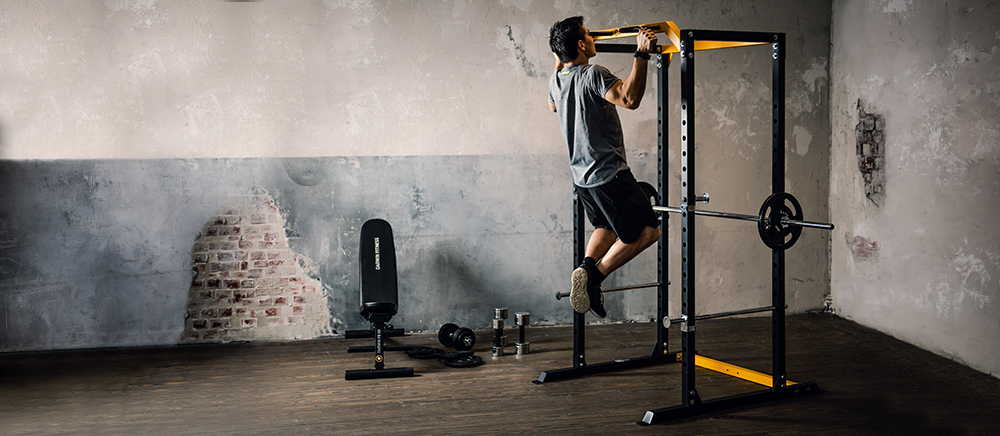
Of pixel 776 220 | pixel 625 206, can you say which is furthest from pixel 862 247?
pixel 625 206

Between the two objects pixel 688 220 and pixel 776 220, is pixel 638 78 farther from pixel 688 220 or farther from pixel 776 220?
pixel 776 220

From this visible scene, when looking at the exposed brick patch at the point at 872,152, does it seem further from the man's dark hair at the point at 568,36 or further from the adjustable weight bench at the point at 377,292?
the adjustable weight bench at the point at 377,292

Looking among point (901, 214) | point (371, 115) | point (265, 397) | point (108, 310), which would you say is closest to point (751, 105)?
point (901, 214)

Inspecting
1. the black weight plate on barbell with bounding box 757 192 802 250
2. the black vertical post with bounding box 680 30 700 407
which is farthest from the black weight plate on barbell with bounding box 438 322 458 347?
the black weight plate on barbell with bounding box 757 192 802 250

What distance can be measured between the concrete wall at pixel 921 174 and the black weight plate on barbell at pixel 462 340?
9.40ft

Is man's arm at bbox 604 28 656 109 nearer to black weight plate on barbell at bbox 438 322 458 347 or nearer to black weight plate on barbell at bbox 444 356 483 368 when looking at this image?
black weight plate on barbell at bbox 444 356 483 368

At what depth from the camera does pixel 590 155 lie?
134 inches

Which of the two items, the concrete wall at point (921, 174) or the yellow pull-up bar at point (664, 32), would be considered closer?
the yellow pull-up bar at point (664, 32)

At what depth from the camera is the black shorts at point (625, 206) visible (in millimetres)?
3377

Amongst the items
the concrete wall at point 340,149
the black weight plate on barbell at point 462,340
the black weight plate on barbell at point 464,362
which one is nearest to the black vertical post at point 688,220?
the black weight plate on barbell at point 464,362

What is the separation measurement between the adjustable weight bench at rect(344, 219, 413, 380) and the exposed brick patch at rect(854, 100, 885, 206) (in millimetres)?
3361

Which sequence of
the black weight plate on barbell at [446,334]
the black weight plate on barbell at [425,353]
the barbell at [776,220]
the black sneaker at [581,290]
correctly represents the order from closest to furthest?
1. the barbell at [776,220]
2. the black sneaker at [581,290]
3. the black weight plate on barbell at [425,353]
4. the black weight plate on barbell at [446,334]

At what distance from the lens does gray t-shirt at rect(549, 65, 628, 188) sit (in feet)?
11.0

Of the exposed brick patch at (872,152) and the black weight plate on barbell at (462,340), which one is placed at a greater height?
the exposed brick patch at (872,152)
